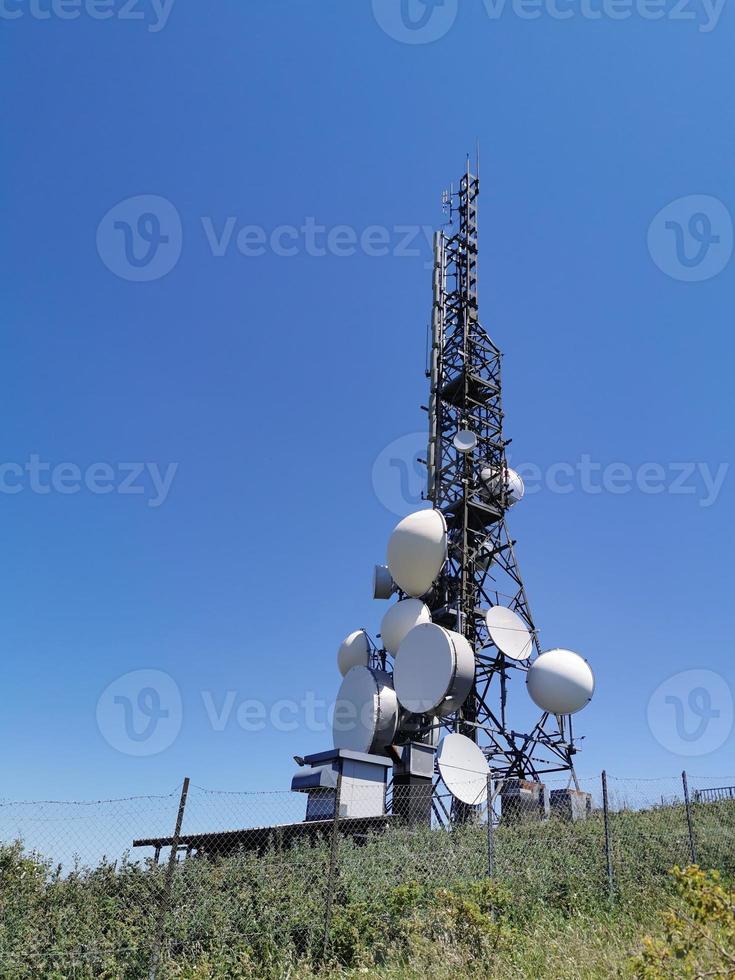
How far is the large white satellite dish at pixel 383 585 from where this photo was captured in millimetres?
26734

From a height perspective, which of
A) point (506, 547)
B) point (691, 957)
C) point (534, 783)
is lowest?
point (691, 957)

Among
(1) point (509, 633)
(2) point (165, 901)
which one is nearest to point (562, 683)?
(1) point (509, 633)

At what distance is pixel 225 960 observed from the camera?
7.61m

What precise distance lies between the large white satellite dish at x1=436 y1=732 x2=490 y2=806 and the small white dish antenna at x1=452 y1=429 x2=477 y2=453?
9890 millimetres

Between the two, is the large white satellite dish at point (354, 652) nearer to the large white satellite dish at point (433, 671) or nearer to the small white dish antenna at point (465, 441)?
the large white satellite dish at point (433, 671)

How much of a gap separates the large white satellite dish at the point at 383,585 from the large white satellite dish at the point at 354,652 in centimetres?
159

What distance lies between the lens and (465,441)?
26.0 meters

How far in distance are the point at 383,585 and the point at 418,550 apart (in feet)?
11.6

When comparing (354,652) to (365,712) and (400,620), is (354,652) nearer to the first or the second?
(400,620)

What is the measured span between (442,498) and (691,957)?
22264 millimetres

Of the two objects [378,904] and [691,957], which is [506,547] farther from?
[691,957]

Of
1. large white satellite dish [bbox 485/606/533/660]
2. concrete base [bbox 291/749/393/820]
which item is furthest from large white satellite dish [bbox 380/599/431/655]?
concrete base [bbox 291/749/393/820]

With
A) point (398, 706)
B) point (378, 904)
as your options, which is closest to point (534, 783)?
point (398, 706)

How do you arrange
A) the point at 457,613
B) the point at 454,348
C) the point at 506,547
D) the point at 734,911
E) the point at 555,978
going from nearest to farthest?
1. the point at 734,911
2. the point at 555,978
3. the point at 457,613
4. the point at 506,547
5. the point at 454,348
